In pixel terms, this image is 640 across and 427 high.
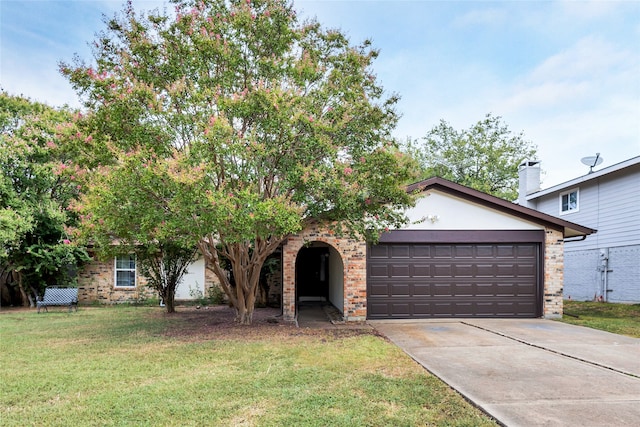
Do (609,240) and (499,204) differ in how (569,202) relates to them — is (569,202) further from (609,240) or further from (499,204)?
(499,204)

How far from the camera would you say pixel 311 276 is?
18859mm

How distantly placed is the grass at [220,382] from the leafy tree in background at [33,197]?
6903 millimetres

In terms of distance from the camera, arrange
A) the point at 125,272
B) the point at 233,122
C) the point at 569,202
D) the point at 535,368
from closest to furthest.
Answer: the point at 535,368 < the point at 233,122 < the point at 125,272 < the point at 569,202

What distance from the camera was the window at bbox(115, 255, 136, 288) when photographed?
55.0 ft

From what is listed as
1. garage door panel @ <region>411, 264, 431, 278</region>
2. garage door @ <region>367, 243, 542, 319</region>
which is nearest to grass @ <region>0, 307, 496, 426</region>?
garage door @ <region>367, 243, 542, 319</region>

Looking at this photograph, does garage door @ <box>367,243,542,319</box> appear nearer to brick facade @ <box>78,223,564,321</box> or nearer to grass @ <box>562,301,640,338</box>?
brick facade @ <box>78,223,564,321</box>

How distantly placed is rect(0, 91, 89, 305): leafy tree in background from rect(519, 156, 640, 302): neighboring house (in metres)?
17.1

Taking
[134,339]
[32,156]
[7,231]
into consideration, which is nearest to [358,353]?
[134,339]

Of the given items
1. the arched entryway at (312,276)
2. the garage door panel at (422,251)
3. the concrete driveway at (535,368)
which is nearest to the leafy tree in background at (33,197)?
the arched entryway at (312,276)

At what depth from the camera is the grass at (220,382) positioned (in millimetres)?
4387

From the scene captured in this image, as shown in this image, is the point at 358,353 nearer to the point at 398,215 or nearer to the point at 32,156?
the point at 398,215

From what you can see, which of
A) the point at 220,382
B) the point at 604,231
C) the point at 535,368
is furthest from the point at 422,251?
the point at 604,231

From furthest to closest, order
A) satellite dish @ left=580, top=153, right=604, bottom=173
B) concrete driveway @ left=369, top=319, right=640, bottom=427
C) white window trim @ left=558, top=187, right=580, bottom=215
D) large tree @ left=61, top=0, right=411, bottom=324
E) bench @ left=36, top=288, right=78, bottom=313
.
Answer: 1. white window trim @ left=558, top=187, right=580, bottom=215
2. satellite dish @ left=580, top=153, right=604, bottom=173
3. bench @ left=36, top=288, right=78, bottom=313
4. large tree @ left=61, top=0, right=411, bottom=324
5. concrete driveway @ left=369, top=319, right=640, bottom=427

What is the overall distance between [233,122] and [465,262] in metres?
7.24
